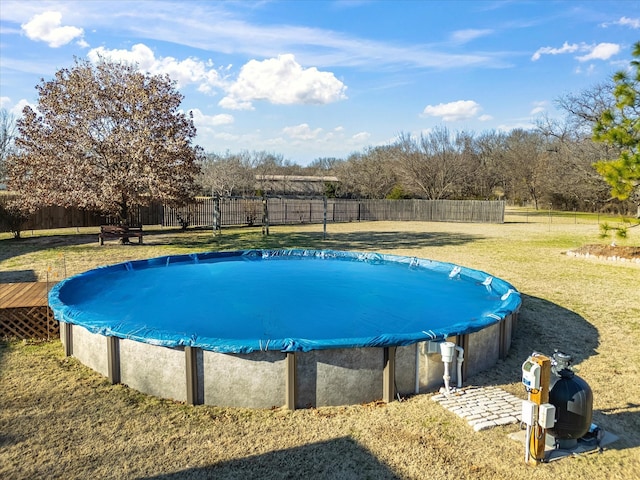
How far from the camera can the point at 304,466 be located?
3648 millimetres

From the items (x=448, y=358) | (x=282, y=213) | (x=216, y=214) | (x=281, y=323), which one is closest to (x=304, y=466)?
(x=448, y=358)

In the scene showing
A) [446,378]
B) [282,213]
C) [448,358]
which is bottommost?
[446,378]

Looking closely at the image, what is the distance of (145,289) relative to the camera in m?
9.69

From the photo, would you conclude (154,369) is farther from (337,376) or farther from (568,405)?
(568,405)

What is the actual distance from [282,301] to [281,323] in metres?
1.59

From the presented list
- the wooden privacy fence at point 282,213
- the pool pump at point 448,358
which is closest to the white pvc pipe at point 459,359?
the pool pump at point 448,358

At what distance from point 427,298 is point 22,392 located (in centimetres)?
702

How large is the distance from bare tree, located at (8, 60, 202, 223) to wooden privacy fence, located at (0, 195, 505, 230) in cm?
304

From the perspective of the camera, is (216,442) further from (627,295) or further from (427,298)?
(627,295)

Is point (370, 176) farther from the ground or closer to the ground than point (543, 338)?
farther from the ground

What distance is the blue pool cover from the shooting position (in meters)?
5.20

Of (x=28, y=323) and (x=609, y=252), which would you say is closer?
(x=28, y=323)

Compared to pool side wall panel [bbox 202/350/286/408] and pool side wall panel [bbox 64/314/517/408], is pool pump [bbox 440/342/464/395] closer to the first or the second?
pool side wall panel [bbox 64/314/517/408]

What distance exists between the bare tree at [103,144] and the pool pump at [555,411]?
14.0 m
